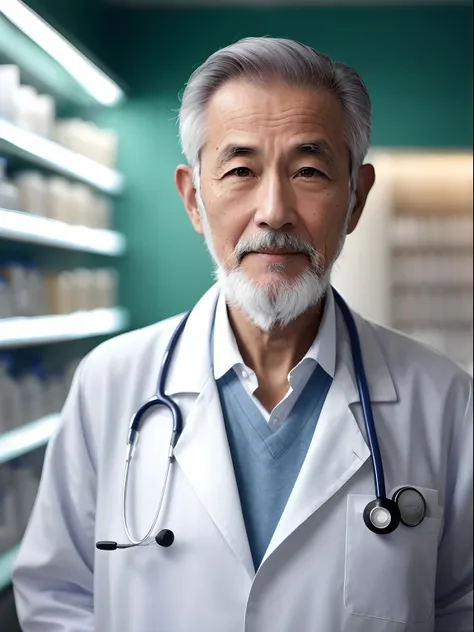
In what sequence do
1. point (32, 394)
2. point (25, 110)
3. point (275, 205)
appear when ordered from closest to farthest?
point (275, 205)
point (25, 110)
point (32, 394)

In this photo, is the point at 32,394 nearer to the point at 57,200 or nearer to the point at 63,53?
the point at 57,200

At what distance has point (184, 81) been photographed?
4586 mm

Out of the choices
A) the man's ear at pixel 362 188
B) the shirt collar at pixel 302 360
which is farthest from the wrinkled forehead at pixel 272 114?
the shirt collar at pixel 302 360

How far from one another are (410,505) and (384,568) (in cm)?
10

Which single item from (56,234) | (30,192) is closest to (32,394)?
(56,234)

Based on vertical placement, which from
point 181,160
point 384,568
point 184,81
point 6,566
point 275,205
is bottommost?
point 6,566

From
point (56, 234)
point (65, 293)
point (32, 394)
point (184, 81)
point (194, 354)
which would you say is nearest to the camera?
point (194, 354)

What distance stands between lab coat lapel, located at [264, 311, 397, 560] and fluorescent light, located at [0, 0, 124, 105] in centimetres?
176

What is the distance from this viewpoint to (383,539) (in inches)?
50.8

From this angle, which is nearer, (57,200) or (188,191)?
(188,191)

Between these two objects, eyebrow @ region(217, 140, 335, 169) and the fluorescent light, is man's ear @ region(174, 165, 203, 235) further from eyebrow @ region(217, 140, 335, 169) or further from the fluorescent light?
the fluorescent light

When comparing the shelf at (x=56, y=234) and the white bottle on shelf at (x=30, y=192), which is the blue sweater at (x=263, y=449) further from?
the white bottle on shelf at (x=30, y=192)

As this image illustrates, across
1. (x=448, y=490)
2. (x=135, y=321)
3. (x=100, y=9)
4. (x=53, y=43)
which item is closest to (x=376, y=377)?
(x=448, y=490)

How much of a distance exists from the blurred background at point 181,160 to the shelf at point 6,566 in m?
0.63
